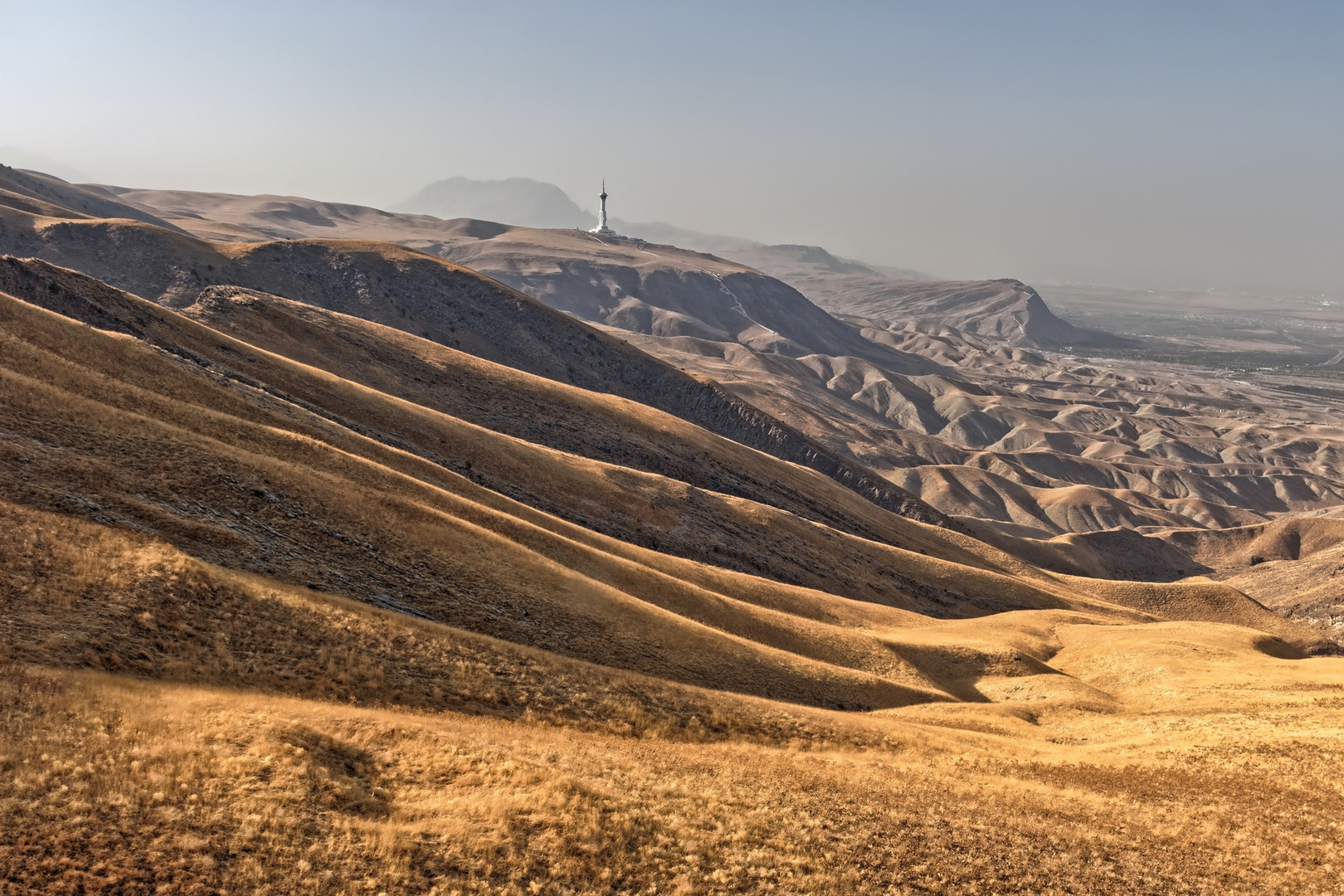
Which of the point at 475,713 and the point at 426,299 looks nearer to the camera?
the point at 475,713

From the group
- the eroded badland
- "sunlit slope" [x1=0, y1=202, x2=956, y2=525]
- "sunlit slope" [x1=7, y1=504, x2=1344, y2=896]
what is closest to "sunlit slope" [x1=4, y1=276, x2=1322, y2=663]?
the eroded badland

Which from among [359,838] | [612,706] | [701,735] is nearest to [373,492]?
[612,706]

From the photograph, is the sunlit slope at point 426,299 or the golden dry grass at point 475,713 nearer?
the golden dry grass at point 475,713

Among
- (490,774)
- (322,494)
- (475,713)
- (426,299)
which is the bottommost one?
(475,713)

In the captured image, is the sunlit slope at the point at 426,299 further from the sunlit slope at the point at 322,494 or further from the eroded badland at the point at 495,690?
the sunlit slope at the point at 322,494

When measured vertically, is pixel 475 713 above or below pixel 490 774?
below

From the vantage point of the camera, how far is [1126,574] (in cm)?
13375

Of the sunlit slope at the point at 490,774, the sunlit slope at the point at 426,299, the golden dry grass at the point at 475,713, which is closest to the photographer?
the sunlit slope at the point at 490,774

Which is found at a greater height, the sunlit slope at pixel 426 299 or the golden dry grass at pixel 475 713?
the sunlit slope at pixel 426 299

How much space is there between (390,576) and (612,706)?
10.3m

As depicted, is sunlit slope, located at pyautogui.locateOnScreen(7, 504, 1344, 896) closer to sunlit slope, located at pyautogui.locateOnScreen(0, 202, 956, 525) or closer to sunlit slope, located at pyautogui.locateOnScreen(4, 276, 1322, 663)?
sunlit slope, located at pyautogui.locateOnScreen(4, 276, 1322, 663)

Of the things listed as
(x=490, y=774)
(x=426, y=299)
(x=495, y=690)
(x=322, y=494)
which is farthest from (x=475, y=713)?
(x=426, y=299)

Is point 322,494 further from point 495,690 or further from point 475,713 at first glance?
point 475,713

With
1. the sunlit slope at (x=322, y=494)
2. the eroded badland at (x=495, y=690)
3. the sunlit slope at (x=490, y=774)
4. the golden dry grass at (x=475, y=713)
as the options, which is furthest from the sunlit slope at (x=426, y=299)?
the sunlit slope at (x=490, y=774)
